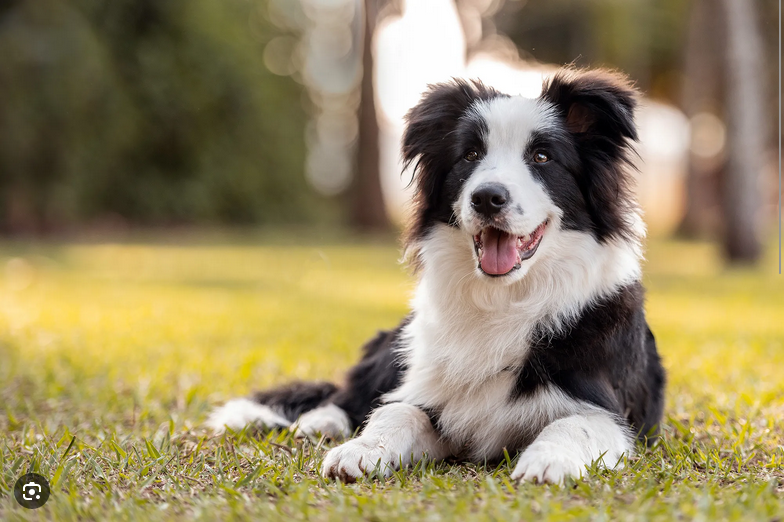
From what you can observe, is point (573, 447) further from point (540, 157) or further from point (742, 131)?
point (742, 131)

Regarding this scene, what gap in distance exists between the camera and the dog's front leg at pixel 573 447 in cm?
288

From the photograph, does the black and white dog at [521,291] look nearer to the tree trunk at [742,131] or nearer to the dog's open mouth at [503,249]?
the dog's open mouth at [503,249]

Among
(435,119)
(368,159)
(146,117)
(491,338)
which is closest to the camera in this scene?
(491,338)

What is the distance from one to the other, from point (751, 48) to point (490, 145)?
12.4 meters

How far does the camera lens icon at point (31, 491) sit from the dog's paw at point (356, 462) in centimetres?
106

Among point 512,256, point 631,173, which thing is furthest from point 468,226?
point 631,173

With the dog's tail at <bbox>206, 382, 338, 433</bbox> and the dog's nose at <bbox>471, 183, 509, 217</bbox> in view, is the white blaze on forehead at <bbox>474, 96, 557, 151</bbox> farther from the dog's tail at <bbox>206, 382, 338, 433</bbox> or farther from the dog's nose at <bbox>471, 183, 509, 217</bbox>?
the dog's tail at <bbox>206, 382, 338, 433</bbox>

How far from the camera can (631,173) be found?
3.82m

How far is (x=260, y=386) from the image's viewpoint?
5.35m

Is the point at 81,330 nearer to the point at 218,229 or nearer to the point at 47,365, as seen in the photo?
the point at 47,365

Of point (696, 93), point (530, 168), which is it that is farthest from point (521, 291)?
point (696, 93)

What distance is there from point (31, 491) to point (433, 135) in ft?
8.12

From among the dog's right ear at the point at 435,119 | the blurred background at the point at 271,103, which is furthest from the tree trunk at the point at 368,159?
the dog's right ear at the point at 435,119

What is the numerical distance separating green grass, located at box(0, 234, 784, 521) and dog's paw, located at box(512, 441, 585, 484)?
57 millimetres
